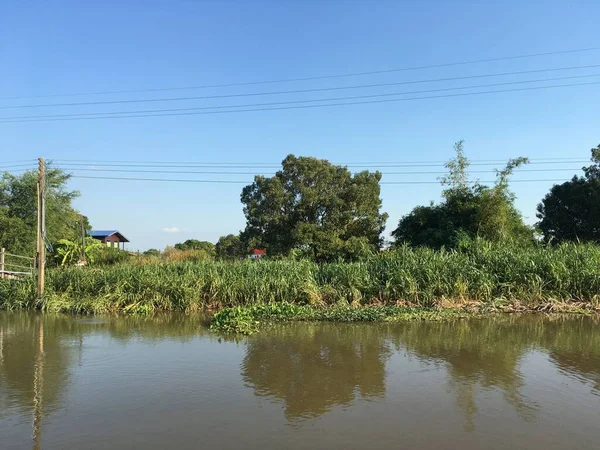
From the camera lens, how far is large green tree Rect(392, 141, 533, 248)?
21250 mm

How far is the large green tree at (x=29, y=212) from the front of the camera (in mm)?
25422

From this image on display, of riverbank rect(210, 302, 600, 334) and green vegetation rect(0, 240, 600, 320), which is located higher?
green vegetation rect(0, 240, 600, 320)

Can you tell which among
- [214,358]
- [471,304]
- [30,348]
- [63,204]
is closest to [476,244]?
[471,304]

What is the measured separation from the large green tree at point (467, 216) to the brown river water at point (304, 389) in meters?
11.0

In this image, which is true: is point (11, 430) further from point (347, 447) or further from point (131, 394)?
point (347, 447)

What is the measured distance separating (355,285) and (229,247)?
18275 millimetres

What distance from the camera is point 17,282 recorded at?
15781 mm

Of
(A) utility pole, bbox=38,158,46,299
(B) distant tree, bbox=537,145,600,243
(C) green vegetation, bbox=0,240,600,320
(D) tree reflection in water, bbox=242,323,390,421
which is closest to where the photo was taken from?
(D) tree reflection in water, bbox=242,323,390,421

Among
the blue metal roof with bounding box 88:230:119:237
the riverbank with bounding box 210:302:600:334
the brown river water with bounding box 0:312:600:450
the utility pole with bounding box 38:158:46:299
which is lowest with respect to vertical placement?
the brown river water with bounding box 0:312:600:450

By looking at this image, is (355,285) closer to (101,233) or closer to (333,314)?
(333,314)

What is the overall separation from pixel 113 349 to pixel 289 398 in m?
4.72

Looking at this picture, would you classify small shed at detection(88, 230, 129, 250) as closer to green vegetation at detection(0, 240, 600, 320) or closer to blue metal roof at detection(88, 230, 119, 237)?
blue metal roof at detection(88, 230, 119, 237)

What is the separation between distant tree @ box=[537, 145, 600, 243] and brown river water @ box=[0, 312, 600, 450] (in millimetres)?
22518

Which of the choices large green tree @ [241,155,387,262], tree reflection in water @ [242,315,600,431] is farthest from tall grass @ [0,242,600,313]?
large green tree @ [241,155,387,262]
